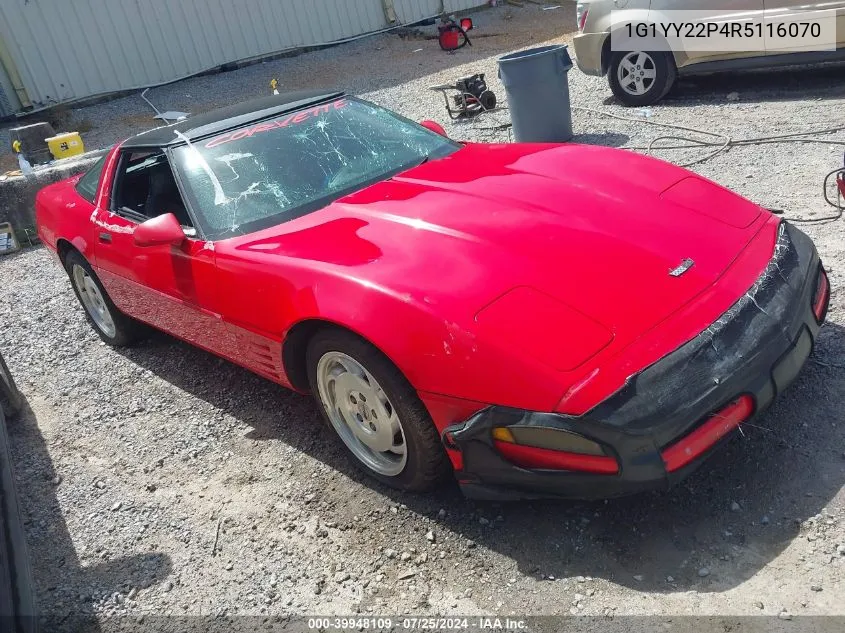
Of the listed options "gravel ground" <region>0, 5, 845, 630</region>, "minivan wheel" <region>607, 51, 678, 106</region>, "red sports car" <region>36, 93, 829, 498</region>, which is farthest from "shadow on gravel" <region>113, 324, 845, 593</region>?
"minivan wheel" <region>607, 51, 678, 106</region>

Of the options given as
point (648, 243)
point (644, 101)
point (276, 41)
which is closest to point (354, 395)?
point (648, 243)

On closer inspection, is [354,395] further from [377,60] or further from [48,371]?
[377,60]

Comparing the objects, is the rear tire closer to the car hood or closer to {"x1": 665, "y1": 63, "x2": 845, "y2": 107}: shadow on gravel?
the car hood

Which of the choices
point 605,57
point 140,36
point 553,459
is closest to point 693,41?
point 605,57

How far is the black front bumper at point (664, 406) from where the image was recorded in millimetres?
2135

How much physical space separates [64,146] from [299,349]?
257 inches

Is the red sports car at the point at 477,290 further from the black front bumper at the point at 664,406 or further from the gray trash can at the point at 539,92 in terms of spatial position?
the gray trash can at the point at 539,92

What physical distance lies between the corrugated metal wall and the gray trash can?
8404mm

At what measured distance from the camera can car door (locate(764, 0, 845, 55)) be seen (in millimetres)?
6418

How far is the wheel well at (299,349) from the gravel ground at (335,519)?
0.40 meters

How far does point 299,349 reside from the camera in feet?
9.59

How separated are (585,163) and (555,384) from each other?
4.84 feet

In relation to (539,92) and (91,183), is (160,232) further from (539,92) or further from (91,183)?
(539,92)

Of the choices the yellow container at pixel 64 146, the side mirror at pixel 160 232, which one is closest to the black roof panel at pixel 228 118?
the side mirror at pixel 160 232
